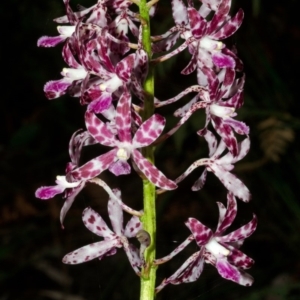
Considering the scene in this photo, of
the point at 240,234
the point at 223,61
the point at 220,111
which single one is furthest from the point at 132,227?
the point at 223,61

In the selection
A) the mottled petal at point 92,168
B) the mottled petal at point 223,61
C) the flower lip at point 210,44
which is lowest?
the mottled petal at point 92,168

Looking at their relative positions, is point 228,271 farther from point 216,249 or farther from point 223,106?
point 223,106

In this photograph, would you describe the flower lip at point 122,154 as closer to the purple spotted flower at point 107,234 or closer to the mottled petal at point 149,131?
the mottled petal at point 149,131

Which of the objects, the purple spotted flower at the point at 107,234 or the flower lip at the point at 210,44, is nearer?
the flower lip at the point at 210,44

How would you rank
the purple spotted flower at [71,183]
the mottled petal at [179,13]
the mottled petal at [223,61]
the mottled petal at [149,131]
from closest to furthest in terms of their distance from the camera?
the mottled petal at [149,131] → the mottled petal at [223,61] → the purple spotted flower at [71,183] → the mottled petal at [179,13]

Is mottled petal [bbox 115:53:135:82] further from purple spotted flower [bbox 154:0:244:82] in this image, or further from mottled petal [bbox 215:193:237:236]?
mottled petal [bbox 215:193:237:236]

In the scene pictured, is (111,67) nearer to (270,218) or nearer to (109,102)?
(109,102)

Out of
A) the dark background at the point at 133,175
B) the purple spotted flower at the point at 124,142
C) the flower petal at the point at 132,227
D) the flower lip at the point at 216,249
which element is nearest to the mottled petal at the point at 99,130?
the purple spotted flower at the point at 124,142

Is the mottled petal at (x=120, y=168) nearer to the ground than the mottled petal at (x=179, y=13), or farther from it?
nearer to the ground

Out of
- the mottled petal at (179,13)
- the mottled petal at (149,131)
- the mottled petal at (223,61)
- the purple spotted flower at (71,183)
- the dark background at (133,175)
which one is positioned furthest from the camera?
the dark background at (133,175)
